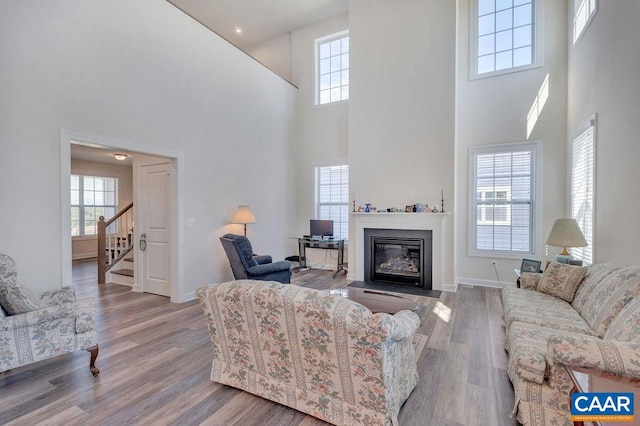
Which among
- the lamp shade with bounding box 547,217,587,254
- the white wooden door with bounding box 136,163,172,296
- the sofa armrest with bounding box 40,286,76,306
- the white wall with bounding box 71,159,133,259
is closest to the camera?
the sofa armrest with bounding box 40,286,76,306

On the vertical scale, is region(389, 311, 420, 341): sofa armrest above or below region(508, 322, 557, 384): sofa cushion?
above

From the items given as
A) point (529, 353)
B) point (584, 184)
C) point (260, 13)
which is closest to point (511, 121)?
point (584, 184)

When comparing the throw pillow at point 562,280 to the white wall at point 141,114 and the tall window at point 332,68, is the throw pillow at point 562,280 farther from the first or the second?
the tall window at point 332,68

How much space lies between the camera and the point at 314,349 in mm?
1920

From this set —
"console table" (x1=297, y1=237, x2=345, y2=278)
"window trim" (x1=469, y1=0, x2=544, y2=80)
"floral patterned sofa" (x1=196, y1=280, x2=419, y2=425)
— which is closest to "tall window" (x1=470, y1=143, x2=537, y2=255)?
"window trim" (x1=469, y1=0, x2=544, y2=80)

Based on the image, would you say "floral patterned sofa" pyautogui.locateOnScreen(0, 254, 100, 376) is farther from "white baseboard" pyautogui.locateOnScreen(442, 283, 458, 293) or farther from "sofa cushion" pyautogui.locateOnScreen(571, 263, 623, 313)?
"white baseboard" pyautogui.locateOnScreen(442, 283, 458, 293)

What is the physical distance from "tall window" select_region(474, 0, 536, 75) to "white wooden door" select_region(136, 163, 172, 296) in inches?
229

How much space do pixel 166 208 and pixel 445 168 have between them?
185 inches

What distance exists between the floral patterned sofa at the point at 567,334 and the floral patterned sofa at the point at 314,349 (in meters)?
0.76

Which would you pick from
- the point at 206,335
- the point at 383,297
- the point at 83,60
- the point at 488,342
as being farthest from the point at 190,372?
the point at 83,60

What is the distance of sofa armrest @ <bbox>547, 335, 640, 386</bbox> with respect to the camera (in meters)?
1.53

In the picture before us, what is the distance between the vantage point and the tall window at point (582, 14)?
12.1 feet

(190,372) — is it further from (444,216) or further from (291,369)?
(444,216)

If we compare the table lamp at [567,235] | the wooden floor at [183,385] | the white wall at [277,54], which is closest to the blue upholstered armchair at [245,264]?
the wooden floor at [183,385]
